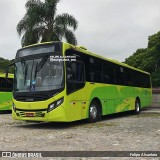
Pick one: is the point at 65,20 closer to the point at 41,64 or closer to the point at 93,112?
the point at 93,112

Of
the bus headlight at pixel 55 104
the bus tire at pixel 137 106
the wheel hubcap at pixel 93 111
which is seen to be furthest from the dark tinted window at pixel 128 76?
the bus headlight at pixel 55 104

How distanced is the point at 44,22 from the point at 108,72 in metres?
18.2

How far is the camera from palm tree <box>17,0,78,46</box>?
3306 centimetres

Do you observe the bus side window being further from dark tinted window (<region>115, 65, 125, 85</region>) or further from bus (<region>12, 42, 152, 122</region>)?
dark tinted window (<region>115, 65, 125, 85</region>)

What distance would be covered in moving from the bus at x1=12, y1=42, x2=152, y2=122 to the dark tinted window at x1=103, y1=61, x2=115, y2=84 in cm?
55

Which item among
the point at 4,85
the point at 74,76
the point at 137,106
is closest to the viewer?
the point at 74,76

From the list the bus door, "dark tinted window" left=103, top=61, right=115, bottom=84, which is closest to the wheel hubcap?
the bus door

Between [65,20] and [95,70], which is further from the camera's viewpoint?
[65,20]

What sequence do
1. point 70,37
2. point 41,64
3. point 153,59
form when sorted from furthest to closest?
point 153,59 → point 70,37 → point 41,64

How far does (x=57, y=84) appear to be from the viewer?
12836 millimetres

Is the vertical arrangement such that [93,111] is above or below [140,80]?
below

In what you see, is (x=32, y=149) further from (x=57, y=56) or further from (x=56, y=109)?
(x=57, y=56)

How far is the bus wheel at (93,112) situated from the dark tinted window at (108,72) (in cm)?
170

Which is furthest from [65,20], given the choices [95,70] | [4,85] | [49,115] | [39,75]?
[49,115]
